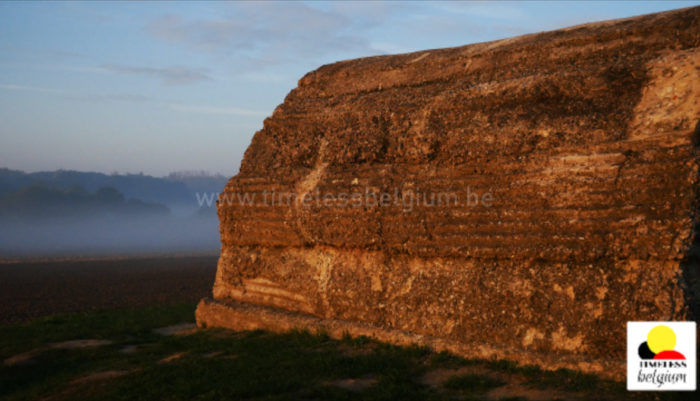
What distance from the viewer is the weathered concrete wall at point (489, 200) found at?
4785 mm

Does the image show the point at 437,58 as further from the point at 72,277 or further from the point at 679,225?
the point at 72,277

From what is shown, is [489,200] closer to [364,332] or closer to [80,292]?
[364,332]

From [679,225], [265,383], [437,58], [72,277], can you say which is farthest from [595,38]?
[72,277]

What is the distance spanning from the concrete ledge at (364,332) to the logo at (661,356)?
0.15 m

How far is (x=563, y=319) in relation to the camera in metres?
5.05

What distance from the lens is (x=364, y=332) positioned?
20.8ft

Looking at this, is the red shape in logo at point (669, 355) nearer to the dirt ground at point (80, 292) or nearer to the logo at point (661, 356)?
the logo at point (661, 356)

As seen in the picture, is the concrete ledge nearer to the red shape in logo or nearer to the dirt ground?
the red shape in logo

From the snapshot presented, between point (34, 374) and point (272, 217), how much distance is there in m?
3.43

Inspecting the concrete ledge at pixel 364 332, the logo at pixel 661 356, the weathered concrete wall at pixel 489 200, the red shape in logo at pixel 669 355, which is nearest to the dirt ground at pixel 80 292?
the concrete ledge at pixel 364 332

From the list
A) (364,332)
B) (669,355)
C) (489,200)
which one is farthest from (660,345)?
(364,332)

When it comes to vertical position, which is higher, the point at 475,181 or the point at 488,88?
the point at 488,88

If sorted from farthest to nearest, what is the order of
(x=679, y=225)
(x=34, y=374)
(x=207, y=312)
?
(x=207, y=312)
(x=34, y=374)
(x=679, y=225)

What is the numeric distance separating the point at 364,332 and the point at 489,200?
2036 mm
